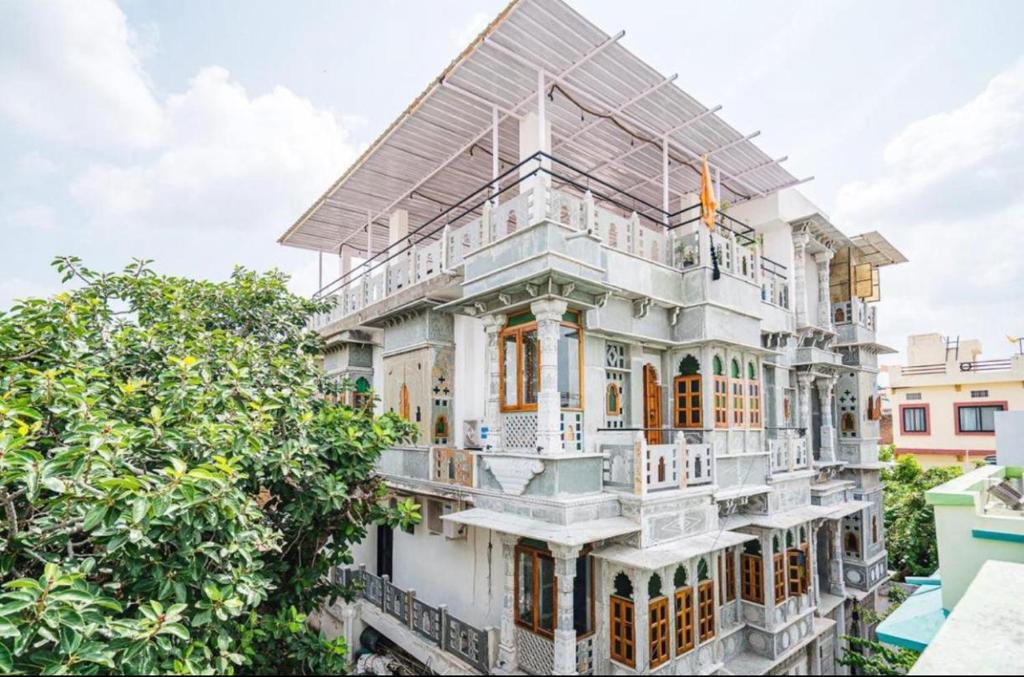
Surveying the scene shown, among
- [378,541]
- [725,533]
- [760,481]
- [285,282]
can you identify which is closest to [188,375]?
[285,282]

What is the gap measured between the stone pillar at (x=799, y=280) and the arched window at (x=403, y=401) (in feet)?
34.7

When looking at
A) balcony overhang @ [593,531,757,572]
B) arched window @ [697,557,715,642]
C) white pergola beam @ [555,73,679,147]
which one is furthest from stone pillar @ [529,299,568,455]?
white pergola beam @ [555,73,679,147]

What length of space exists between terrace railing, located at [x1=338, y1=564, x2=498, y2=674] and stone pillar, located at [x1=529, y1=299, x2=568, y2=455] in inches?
129

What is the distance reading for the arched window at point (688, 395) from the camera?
33.7 feet

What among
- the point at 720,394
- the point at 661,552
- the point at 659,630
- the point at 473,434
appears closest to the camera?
the point at 661,552

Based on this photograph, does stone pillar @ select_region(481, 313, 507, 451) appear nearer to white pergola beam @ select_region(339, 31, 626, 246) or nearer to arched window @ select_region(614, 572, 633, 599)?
arched window @ select_region(614, 572, 633, 599)

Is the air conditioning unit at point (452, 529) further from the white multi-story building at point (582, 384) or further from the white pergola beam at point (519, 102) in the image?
the white pergola beam at point (519, 102)

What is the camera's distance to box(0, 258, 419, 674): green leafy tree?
420 cm

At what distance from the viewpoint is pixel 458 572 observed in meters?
10.3

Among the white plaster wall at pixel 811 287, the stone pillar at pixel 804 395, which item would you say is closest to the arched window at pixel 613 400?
the stone pillar at pixel 804 395

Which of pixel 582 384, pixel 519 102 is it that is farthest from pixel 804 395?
pixel 519 102

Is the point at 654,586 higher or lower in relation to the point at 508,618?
higher

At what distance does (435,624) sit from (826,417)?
12.5 m

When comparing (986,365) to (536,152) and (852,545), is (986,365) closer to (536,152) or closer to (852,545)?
(852,545)
